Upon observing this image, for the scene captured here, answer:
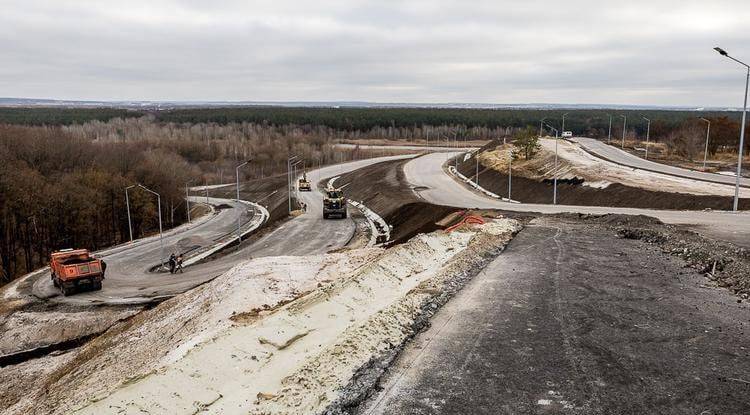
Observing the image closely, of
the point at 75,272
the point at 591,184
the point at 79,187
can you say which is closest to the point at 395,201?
the point at 591,184

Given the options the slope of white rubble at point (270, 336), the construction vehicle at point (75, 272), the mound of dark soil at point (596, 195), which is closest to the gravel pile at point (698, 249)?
the slope of white rubble at point (270, 336)

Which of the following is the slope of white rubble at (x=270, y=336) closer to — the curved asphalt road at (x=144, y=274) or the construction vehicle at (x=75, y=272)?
the curved asphalt road at (x=144, y=274)

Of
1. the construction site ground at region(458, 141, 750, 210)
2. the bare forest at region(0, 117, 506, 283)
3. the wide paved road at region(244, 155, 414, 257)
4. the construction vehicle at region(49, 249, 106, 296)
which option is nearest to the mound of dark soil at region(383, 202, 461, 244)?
the wide paved road at region(244, 155, 414, 257)

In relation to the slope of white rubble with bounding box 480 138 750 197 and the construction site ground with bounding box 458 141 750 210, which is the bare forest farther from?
the slope of white rubble with bounding box 480 138 750 197

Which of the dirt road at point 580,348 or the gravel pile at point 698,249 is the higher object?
the gravel pile at point 698,249

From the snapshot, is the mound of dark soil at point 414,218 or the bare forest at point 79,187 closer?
the mound of dark soil at point 414,218

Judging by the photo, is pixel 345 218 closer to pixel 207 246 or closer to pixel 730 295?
pixel 207 246

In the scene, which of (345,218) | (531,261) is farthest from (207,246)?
(531,261)
